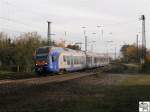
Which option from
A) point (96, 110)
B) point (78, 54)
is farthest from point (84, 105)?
point (78, 54)

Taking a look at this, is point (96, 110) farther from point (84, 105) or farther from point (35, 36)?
point (35, 36)

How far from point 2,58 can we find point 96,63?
18560 mm

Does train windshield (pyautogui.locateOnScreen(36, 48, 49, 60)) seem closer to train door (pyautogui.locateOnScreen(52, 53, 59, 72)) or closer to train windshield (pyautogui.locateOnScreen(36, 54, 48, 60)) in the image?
train windshield (pyautogui.locateOnScreen(36, 54, 48, 60))

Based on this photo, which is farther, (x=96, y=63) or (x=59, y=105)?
(x=96, y=63)

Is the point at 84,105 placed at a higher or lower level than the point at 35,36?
lower

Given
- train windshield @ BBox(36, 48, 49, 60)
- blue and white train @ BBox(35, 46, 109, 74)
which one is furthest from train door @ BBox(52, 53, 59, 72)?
train windshield @ BBox(36, 48, 49, 60)

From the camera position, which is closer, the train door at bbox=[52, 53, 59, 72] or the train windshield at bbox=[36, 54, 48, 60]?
the train windshield at bbox=[36, 54, 48, 60]

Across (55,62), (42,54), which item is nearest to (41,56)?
(42,54)

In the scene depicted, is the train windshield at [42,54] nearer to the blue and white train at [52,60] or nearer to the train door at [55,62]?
the blue and white train at [52,60]

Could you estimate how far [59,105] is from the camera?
13.1 m

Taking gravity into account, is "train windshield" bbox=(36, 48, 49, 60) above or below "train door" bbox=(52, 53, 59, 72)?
above

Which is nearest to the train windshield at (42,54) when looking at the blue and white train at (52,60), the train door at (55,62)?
the blue and white train at (52,60)

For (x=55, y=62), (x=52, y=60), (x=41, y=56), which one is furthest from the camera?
(x=55, y=62)

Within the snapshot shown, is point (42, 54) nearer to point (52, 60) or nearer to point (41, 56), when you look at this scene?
point (41, 56)
